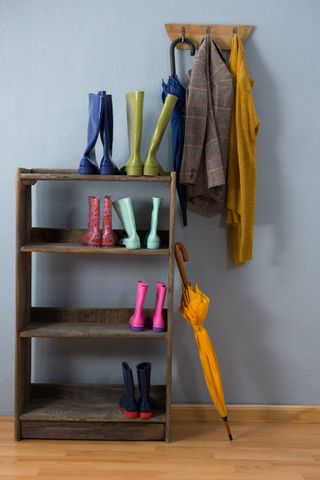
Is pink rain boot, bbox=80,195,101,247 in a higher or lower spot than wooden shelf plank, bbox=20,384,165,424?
higher

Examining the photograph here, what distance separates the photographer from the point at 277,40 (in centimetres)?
246

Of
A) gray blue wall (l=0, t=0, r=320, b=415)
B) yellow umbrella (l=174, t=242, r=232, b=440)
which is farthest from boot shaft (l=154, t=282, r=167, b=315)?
gray blue wall (l=0, t=0, r=320, b=415)

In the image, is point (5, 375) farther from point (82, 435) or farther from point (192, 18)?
point (192, 18)

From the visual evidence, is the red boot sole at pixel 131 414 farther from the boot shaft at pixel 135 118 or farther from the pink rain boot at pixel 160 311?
the boot shaft at pixel 135 118

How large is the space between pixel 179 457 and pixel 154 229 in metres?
0.92

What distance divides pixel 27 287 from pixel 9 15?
3.87 ft

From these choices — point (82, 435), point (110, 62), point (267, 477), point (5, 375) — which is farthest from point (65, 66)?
point (267, 477)

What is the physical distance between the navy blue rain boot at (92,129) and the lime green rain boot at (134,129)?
0.12 meters

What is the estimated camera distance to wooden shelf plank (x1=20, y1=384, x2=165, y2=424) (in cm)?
233

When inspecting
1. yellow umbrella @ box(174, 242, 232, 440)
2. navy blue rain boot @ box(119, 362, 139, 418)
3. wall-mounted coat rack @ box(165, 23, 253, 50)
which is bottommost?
navy blue rain boot @ box(119, 362, 139, 418)

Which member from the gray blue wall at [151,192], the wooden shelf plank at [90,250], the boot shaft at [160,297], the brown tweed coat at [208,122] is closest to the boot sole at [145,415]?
the gray blue wall at [151,192]

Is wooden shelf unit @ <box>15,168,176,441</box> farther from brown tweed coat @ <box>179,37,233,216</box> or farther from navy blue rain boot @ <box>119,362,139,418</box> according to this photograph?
brown tweed coat @ <box>179,37,233,216</box>

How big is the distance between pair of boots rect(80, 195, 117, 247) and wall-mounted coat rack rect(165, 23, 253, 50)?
2.55 ft

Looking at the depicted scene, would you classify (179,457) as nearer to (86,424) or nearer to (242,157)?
(86,424)
